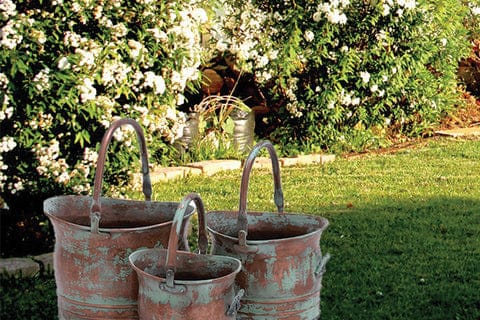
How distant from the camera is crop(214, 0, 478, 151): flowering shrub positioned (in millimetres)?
8695

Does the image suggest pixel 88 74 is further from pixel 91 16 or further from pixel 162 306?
pixel 162 306

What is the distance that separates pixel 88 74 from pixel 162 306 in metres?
2.68

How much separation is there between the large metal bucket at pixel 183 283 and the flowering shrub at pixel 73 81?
227 centimetres

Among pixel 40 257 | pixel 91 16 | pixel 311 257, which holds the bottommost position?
pixel 40 257

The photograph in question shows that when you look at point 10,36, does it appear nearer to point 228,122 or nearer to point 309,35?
point 228,122

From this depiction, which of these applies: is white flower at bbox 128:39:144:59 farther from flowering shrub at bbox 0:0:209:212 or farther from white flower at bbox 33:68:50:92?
white flower at bbox 33:68:50:92

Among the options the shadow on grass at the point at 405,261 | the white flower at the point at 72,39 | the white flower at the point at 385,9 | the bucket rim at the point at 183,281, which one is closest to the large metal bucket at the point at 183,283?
A: the bucket rim at the point at 183,281

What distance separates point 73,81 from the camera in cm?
516

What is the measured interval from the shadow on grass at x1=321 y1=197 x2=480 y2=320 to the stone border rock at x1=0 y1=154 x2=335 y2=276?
5.33ft

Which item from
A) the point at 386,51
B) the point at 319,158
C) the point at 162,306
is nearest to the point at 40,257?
the point at 162,306

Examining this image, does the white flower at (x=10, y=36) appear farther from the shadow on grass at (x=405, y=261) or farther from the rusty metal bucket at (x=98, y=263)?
the shadow on grass at (x=405, y=261)

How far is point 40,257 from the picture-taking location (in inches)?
194

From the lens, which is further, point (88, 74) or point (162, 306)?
point (88, 74)

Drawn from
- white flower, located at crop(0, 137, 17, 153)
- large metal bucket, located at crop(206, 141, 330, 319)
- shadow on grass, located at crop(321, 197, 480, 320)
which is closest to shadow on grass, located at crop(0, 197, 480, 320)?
shadow on grass, located at crop(321, 197, 480, 320)
